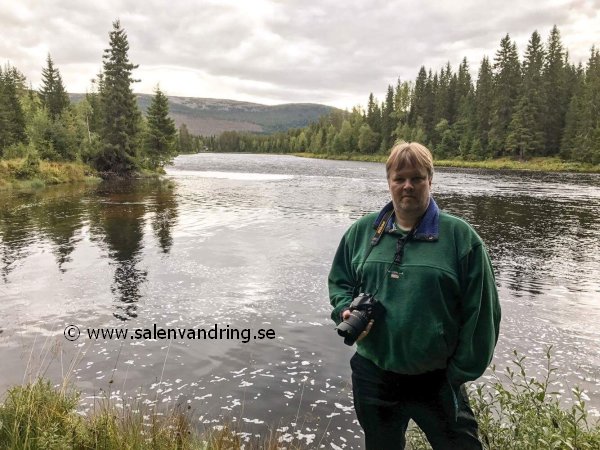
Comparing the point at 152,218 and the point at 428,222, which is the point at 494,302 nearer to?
the point at 428,222

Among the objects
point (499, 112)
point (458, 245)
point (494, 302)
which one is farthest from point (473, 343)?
point (499, 112)

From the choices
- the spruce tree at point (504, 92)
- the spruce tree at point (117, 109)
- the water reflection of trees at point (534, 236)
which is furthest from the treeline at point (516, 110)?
the spruce tree at point (117, 109)

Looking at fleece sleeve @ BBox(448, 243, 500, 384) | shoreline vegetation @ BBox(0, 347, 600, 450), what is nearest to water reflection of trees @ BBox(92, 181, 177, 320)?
shoreline vegetation @ BBox(0, 347, 600, 450)

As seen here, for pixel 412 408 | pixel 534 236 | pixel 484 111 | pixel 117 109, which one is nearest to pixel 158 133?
pixel 117 109

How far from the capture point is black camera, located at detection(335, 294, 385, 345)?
10.2 feet

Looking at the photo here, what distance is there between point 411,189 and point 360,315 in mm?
998

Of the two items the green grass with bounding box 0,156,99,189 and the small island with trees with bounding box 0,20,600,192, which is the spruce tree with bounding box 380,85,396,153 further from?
the green grass with bounding box 0,156,99,189

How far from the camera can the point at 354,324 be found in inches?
122

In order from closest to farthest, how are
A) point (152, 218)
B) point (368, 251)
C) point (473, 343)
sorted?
point (473, 343)
point (368, 251)
point (152, 218)

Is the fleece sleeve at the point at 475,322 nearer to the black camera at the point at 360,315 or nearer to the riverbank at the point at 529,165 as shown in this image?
the black camera at the point at 360,315

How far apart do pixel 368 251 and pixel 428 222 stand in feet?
1.70

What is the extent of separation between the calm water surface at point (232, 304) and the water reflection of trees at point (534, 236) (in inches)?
3.8

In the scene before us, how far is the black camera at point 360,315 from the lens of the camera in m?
3.11

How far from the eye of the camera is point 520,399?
15.5ft
